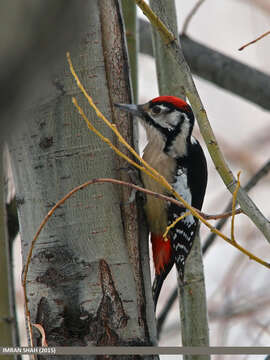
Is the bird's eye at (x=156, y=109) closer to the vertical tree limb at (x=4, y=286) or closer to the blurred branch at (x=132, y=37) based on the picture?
the blurred branch at (x=132, y=37)

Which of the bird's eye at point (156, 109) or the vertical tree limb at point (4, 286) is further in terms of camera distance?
the bird's eye at point (156, 109)

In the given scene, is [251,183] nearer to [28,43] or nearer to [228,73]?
[228,73]

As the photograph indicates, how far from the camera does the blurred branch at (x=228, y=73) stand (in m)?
2.70

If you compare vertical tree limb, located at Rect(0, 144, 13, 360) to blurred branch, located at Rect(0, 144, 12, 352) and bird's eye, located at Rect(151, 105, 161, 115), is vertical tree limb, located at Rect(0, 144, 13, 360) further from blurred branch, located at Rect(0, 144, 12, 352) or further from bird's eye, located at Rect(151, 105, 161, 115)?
bird's eye, located at Rect(151, 105, 161, 115)

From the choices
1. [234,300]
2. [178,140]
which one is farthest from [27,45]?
[234,300]

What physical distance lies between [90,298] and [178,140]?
3.91 feet

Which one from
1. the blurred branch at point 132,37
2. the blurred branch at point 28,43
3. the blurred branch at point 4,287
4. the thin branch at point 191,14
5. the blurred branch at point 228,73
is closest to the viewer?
the blurred branch at point 28,43

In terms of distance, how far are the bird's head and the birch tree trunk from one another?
74 cm

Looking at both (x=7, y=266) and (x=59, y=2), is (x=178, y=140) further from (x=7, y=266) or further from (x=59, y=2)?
(x=59, y=2)

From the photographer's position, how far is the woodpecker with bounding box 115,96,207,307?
2256mm

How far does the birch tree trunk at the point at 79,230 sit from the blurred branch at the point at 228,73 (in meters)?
1.35

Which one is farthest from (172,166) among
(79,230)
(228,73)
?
(79,230)

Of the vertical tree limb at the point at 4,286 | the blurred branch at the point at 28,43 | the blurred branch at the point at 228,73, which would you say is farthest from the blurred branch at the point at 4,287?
the blurred branch at the point at 228,73

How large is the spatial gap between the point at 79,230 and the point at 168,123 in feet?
3.64
